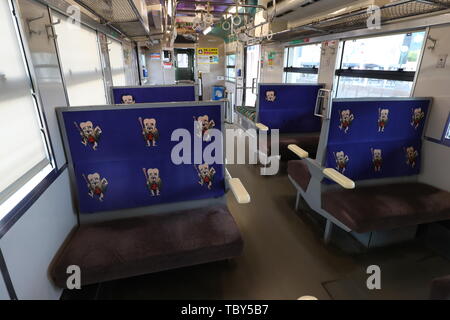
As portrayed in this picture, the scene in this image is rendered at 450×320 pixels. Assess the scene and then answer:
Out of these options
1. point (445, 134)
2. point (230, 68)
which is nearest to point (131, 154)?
point (445, 134)

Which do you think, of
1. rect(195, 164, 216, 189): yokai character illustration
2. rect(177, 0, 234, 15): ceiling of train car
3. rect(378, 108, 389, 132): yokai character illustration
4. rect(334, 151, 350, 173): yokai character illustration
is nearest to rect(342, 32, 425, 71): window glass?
rect(378, 108, 389, 132): yokai character illustration

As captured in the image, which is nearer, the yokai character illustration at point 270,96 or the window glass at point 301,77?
the yokai character illustration at point 270,96

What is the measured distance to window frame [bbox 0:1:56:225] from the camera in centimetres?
110

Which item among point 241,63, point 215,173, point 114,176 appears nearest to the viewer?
point 114,176

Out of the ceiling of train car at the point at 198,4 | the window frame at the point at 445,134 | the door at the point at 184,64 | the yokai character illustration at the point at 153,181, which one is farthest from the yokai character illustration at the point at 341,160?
the door at the point at 184,64

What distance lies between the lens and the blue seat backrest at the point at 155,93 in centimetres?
312

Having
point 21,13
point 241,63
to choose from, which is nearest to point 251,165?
point 21,13

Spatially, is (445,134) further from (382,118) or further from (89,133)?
(89,133)

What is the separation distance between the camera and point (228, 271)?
6.21 ft

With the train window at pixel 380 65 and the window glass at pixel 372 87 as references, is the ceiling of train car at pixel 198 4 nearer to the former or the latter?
the train window at pixel 380 65

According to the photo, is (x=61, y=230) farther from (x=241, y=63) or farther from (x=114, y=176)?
(x=241, y=63)

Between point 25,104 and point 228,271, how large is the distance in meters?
1.62

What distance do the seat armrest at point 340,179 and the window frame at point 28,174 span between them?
6.03 ft

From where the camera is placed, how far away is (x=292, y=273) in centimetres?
190
